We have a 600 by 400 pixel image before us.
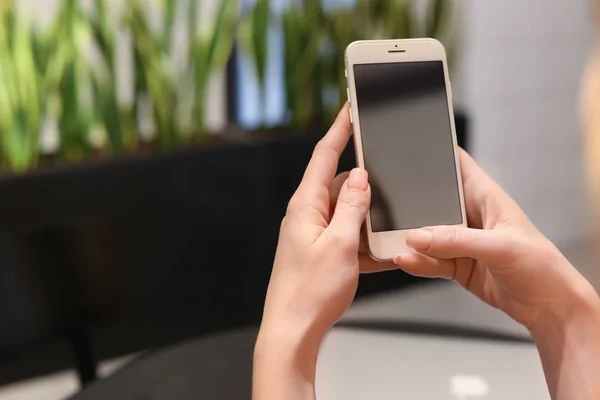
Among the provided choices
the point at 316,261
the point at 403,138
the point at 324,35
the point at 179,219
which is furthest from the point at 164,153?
the point at 316,261

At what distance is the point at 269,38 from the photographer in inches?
78.1

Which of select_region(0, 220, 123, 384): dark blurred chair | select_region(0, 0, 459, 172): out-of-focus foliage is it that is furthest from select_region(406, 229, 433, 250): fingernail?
select_region(0, 0, 459, 172): out-of-focus foliage

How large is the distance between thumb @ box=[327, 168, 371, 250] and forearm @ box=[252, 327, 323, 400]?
0.09m

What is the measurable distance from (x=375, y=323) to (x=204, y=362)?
0.98 ft

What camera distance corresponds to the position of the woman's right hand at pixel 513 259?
0.59 metres

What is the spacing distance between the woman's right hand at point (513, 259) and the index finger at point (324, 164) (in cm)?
10

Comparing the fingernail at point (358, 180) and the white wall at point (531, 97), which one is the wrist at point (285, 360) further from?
the white wall at point (531, 97)

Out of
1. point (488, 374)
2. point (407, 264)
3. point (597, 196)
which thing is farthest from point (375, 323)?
point (597, 196)

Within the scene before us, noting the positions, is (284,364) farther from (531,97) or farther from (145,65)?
(531,97)

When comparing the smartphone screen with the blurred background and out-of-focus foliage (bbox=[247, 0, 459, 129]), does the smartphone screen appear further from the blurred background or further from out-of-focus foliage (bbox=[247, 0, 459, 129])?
out-of-focus foliage (bbox=[247, 0, 459, 129])

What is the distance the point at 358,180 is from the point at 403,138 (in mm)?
102

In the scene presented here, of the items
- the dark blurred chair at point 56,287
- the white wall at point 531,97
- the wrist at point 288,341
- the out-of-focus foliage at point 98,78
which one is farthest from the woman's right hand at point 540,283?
the white wall at point 531,97

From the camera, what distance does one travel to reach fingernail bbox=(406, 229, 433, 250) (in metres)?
0.60

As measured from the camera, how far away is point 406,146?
0.71 m
